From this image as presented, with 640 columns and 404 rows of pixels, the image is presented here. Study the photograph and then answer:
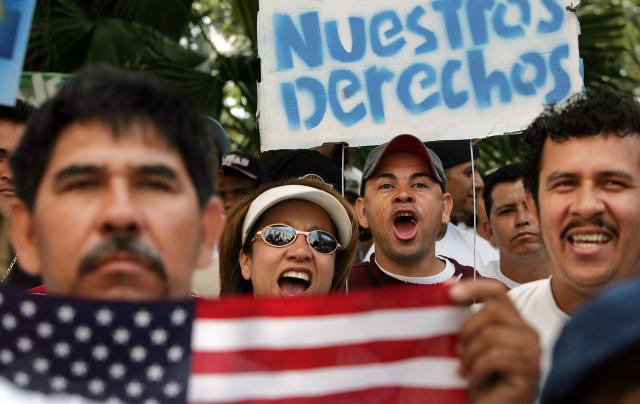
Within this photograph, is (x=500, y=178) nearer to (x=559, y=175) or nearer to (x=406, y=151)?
(x=406, y=151)

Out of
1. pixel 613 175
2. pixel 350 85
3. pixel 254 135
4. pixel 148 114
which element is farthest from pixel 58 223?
pixel 254 135

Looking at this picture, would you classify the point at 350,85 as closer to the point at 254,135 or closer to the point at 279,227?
the point at 279,227

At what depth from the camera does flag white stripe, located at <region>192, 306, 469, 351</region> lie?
211cm

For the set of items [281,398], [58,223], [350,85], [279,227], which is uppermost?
[350,85]

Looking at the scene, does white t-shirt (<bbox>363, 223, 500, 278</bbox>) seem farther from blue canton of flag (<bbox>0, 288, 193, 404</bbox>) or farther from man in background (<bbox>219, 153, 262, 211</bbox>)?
blue canton of flag (<bbox>0, 288, 193, 404</bbox>)

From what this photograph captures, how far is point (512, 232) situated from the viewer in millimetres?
5438

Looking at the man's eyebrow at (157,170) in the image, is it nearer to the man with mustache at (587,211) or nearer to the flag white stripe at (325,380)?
the flag white stripe at (325,380)

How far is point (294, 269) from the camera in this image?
3842 mm

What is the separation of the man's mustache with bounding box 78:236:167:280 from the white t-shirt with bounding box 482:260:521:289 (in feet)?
10.7

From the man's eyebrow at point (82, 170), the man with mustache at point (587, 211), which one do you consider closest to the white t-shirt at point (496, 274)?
the man with mustache at point (587, 211)

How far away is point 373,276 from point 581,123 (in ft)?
4.88

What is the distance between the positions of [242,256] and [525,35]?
1.75 metres

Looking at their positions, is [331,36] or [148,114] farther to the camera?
[331,36]

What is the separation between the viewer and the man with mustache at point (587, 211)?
9.82 feet
